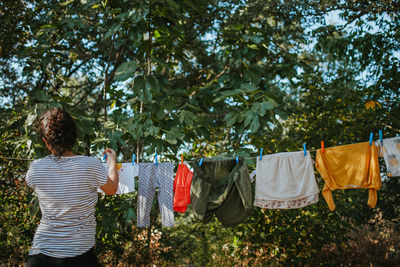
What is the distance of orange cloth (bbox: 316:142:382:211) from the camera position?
2.46 meters

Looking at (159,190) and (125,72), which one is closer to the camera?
(159,190)

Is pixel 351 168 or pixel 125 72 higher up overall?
pixel 125 72

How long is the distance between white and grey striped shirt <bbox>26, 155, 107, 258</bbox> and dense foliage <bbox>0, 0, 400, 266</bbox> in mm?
1689

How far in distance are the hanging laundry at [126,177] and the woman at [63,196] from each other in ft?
4.96

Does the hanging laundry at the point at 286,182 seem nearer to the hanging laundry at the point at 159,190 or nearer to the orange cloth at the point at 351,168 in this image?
the orange cloth at the point at 351,168

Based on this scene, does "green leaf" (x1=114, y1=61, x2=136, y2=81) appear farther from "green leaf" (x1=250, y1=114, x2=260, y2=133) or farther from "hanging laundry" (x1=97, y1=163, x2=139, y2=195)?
"green leaf" (x1=250, y1=114, x2=260, y2=133)

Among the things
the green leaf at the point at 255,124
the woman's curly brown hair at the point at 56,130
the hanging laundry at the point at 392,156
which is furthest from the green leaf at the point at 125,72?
the hanging laundry at the point at 392,156

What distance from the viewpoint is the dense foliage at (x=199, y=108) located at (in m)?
3.30

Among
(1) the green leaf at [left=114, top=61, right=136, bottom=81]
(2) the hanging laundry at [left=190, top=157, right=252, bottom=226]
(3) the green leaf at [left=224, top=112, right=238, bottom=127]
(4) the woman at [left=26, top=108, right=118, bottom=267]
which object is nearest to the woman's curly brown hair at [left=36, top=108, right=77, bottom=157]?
(4) the woman at [left=26, top=108, right=118, bottom=267]

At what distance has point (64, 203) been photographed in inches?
57.1

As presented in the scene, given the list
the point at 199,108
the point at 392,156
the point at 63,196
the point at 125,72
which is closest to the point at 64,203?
the point at 63,196

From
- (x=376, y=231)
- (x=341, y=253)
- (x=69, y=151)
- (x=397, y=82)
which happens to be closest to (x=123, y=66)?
(x=69, y=151)

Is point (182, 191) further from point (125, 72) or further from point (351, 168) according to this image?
point (351, 168)

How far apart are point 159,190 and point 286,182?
3.56ft
